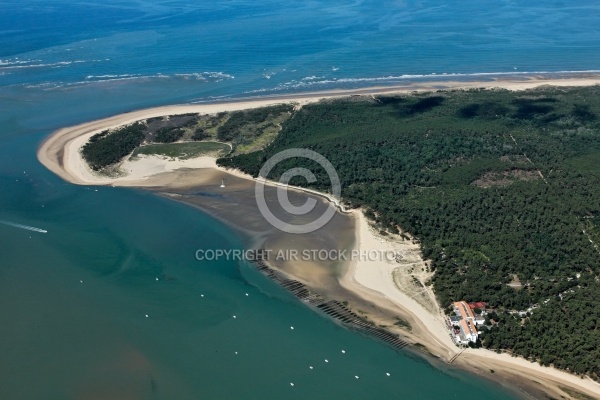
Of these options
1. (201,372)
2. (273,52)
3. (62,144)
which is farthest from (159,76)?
(201,372)

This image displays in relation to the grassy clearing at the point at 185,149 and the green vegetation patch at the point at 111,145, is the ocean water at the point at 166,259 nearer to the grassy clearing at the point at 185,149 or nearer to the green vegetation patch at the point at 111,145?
the green vegetation patch at the point at 111,145

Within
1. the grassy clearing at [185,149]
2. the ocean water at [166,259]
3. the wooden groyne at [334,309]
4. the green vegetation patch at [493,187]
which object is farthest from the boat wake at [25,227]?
the wooden groyne at [334,309]
